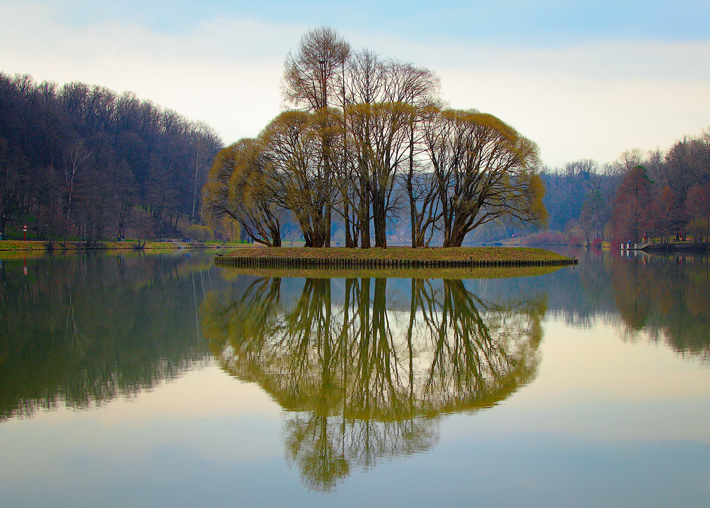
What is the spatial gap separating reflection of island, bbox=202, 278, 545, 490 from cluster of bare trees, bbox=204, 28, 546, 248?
19282 millimetres

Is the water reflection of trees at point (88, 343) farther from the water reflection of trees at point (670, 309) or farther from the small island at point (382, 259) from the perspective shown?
the small island at point (382, 259)

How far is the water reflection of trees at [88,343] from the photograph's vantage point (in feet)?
28.5

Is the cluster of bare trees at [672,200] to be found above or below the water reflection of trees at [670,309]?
above

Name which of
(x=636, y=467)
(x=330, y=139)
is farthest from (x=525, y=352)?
(x=330, y=139)

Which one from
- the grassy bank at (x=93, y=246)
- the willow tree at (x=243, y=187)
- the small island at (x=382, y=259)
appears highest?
the willow tree at (x=243, y=187)

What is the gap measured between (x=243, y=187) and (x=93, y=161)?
51723 mm

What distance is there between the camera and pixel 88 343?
12.2 m

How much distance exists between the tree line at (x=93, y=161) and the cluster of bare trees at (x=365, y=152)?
35.1 meters

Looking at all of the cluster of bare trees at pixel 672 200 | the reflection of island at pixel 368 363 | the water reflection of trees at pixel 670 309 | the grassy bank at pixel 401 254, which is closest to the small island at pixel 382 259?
the grassy bank at pixel 401 254

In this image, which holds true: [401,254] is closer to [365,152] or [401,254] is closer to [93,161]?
[365,152]

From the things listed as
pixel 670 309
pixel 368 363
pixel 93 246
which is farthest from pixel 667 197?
pixel 368 363

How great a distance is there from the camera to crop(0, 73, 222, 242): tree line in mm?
65688

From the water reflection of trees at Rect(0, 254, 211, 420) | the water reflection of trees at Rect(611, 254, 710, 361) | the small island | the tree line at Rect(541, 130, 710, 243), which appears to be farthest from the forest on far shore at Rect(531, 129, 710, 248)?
the water reflection of trees at Rect(0, 254, 211, 420)

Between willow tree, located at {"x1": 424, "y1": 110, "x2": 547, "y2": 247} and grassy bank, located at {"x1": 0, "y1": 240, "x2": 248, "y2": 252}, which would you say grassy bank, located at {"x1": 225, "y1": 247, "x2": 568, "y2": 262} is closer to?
willow tree, located at {"x1": 424, "y1": 110, "x2": 547, "y2": 247}
